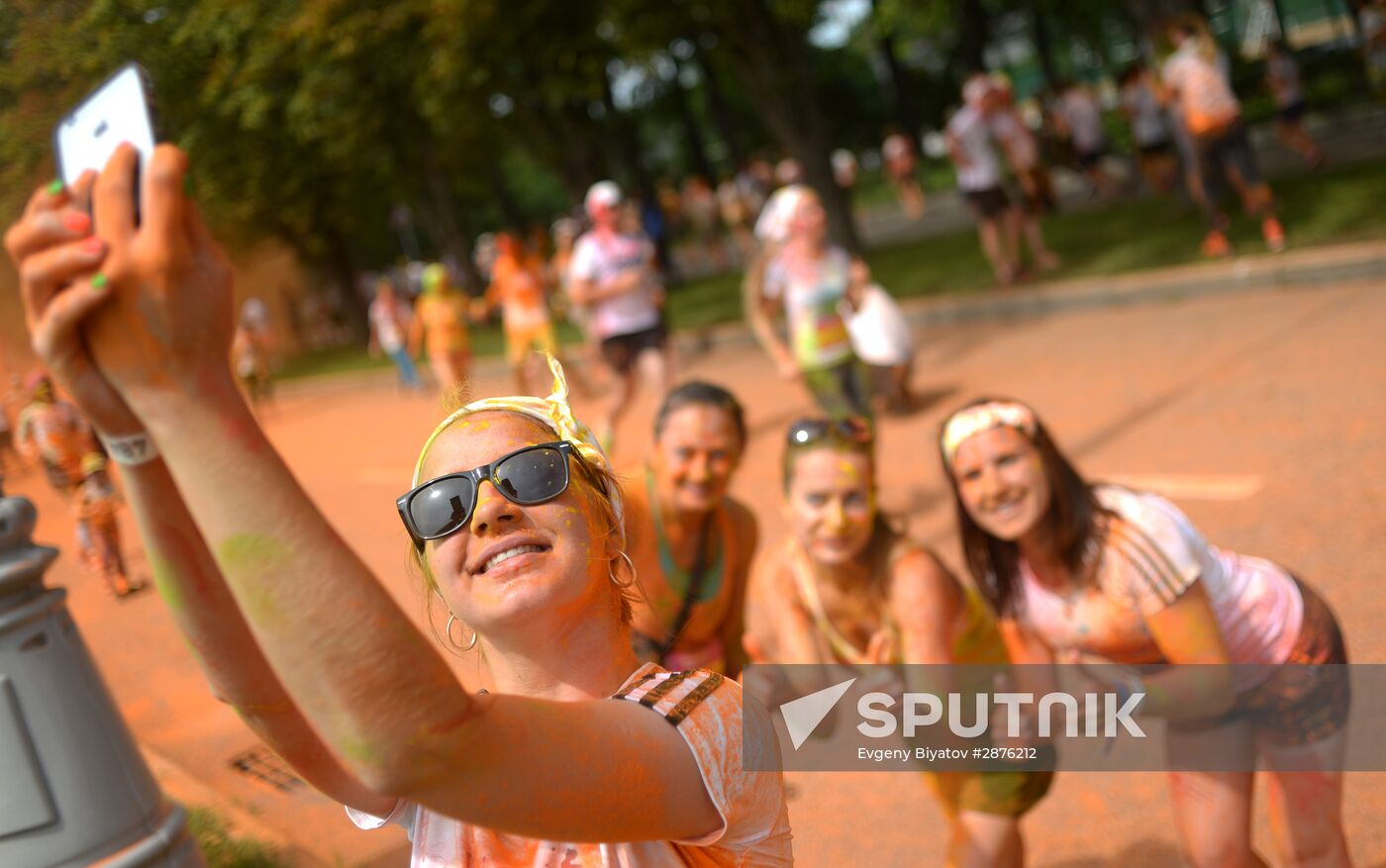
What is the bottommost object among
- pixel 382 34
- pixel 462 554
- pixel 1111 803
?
pixel 1111 803

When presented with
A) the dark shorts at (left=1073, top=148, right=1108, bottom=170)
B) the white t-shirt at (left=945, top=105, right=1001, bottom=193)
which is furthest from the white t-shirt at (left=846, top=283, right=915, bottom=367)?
the dark shorts at (left=1073, top=148, right=1108, bottom=170)

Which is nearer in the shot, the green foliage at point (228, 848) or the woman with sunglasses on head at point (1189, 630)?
the woman with sunglasses on head at point (1189, 630)

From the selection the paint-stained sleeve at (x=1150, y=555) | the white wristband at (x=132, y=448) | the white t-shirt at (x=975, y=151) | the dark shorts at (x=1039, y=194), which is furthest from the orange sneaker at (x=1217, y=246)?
the white wristband at (x=132, y=448)

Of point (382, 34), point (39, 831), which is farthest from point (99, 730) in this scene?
point (382, 34)

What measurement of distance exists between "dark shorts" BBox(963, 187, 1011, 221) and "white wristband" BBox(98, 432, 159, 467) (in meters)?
12.5

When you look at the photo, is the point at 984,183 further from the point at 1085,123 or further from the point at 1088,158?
the point at 1085,123

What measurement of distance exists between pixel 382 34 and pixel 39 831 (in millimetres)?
9649

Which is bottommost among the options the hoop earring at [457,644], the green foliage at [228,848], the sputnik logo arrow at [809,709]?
the green foliage at [228,848]

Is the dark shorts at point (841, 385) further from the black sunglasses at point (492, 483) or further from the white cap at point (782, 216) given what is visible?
the black sunglasses at point (492, 483)

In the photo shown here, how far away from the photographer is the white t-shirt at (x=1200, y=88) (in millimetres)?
11219

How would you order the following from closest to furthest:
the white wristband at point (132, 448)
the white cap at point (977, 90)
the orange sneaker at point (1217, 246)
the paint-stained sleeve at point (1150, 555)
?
the white wristband at point (132, 448), the paint-stained sleeve at point (1150, 555), the orange sneaker at point (1217, 246), the white cap at point (977, 90)

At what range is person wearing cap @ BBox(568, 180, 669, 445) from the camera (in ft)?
31.3

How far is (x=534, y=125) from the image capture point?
21938 mm

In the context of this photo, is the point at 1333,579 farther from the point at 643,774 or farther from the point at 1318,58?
the point at 1318,58
